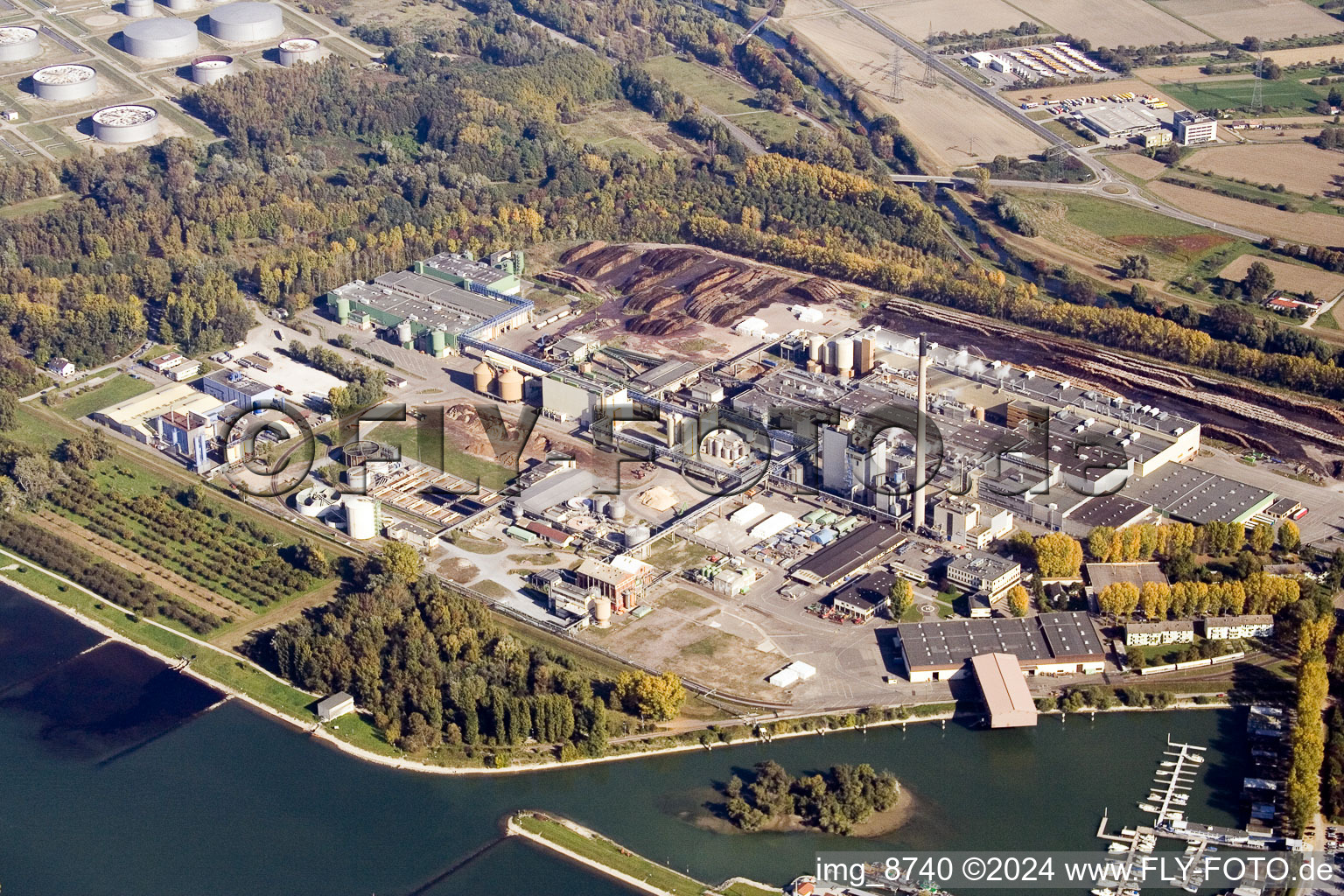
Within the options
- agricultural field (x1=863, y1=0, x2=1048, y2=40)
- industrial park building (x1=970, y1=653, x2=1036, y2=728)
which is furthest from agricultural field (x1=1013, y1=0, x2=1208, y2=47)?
industrial park building (x1=970, y1=653, x2=1036, y2=728)

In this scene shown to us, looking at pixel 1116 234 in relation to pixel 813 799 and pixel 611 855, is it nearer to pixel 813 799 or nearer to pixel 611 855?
pixel 813 799

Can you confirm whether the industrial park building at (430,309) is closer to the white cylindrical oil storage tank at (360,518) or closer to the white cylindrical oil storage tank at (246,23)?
the white cylindrical oil storage tank at (360,518)

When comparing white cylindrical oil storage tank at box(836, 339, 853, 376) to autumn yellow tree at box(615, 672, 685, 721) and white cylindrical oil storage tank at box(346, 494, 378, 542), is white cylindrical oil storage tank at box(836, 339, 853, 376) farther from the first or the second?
autumn yellow tree at box(615, 672, 685, 721)

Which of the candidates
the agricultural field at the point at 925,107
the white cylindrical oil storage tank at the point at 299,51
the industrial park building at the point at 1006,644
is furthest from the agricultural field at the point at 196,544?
the white cylindrical oil storage tank at the point at 299,51

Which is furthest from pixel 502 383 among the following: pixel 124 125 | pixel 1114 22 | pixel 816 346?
pixel 1114 22

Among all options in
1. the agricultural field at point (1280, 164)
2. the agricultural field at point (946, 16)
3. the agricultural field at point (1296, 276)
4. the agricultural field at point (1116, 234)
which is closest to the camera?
the agricultural field at point (1296, 276)

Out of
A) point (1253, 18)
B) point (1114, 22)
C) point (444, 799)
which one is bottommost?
point (444, 799)

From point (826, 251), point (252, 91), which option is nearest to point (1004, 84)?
point (826, 251)
